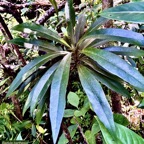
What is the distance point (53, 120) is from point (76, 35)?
34 cm

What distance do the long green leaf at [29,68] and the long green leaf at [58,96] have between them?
0.06m

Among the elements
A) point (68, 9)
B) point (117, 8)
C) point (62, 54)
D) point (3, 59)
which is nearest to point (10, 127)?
point (3, 59)

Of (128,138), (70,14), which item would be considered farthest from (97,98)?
(70,14)

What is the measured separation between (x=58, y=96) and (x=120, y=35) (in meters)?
0.25

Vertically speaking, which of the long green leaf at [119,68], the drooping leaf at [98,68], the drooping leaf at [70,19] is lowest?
the drooping leaf at [98,68]

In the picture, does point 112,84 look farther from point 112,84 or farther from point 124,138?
point 124,138

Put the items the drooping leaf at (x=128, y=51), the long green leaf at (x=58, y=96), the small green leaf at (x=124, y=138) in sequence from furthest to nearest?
the drooping leaf at (x=128, y=51)
the long green leaf at (x=58, y=96)
the small green leaf at (x=124, y=138)

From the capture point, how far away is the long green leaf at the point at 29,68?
0.78 m

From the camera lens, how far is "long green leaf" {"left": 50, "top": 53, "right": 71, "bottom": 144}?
0.63 metres

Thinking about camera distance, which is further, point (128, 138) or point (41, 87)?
point (41, 87)

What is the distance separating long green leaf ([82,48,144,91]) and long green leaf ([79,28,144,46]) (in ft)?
0.16

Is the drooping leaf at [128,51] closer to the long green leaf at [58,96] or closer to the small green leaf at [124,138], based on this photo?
the long green leaf at [58,96]

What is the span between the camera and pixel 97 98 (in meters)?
0.68

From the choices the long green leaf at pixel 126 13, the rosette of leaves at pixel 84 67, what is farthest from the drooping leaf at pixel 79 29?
the long green leaf at pixel 126 13
